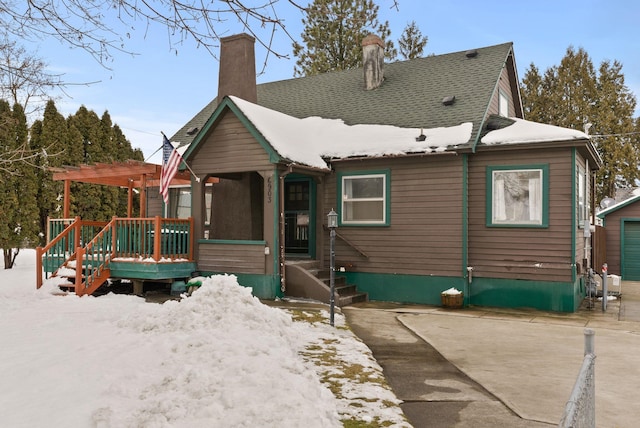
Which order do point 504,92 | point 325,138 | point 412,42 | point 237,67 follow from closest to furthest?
point 325,138
point 237,67
point 504,92
point 412,42

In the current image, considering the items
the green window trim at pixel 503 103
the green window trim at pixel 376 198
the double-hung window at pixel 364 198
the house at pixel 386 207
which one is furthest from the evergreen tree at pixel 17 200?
the green window trim at pixel 503 103

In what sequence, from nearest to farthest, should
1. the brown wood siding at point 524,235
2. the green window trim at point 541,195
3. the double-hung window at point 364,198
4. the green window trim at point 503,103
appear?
the brown wood siding at point 524,235, the green window trim at point 541,195, the double-hung window at point 364,198, the green window trim at point 503,103

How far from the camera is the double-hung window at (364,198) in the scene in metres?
12.6

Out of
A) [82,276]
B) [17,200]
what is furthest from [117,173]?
[17,200]

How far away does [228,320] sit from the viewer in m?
6.62

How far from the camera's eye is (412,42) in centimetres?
3431

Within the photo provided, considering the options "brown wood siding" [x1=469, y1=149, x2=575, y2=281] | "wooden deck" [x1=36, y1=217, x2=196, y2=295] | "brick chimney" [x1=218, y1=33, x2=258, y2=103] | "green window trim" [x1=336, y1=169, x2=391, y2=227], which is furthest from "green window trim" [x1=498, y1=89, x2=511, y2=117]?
"wooden deck" [x1=36, y1=217, x2=196, y2=295]

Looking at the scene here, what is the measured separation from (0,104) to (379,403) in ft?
67.5

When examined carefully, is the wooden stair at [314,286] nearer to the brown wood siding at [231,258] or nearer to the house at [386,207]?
the house at [386,207]

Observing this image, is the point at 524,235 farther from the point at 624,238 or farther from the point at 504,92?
the point at 624,238

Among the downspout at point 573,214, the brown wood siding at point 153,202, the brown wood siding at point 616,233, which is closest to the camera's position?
the downspout at point 573,214

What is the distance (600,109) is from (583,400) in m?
34.7

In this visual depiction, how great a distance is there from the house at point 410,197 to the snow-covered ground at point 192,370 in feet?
13.9

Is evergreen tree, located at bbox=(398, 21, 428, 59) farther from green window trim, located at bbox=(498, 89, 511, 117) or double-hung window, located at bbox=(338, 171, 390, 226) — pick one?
double-hung window, located at bbox=(338, 171, 390, 226)
